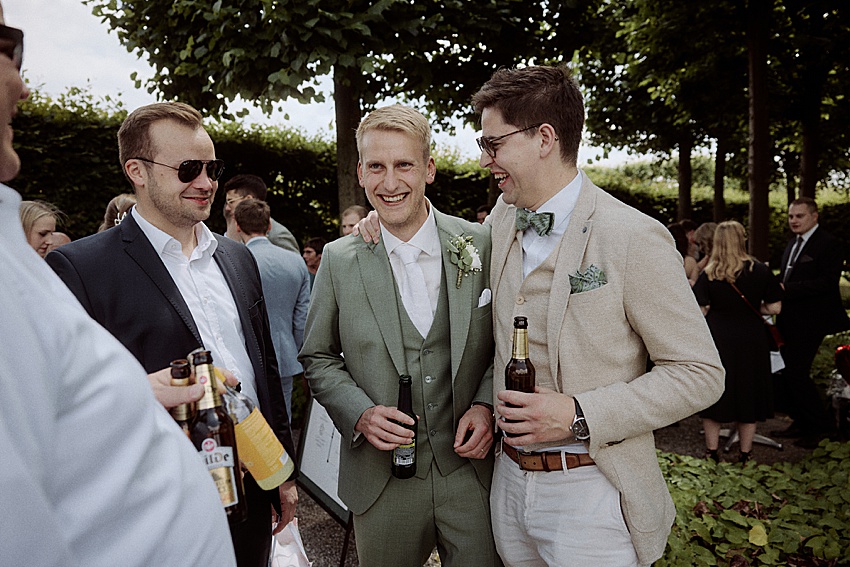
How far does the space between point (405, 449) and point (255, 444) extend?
2.65 ft

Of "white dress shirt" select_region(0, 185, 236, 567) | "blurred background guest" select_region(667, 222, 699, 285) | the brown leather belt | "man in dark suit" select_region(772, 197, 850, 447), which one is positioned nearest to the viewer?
"white dress shirt" select_region(0, 185, 236, 567)

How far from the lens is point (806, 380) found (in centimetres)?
671

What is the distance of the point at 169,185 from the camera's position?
2523mm

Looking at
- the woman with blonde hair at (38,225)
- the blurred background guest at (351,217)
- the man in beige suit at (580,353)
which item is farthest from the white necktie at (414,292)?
the blurred background guest at (351,217)

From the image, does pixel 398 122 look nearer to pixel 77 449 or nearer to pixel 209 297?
pixel 209 297

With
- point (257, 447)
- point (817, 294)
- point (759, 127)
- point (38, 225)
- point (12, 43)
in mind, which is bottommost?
point (817, 294)

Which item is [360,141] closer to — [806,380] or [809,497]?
[809,497]

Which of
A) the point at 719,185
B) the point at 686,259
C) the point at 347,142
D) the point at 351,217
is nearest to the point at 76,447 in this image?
the point at 351,217

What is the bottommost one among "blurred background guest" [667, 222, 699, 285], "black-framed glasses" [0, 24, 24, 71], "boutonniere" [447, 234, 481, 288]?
"blurred background guest" [667, 222, 699, 285]

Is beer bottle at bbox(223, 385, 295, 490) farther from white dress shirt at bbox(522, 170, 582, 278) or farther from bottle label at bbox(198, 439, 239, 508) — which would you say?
white dress shirt at bbox(522, 170, 582, 278)

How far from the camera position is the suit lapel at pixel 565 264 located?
2176 millimetres

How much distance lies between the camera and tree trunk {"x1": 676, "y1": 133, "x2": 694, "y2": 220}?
14945 millimetres

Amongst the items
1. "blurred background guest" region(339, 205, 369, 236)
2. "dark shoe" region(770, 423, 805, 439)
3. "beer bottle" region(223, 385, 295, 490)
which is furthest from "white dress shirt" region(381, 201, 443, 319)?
"dark shoe" region(770, 423, 805, 439)

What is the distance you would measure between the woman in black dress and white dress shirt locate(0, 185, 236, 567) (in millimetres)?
6010
